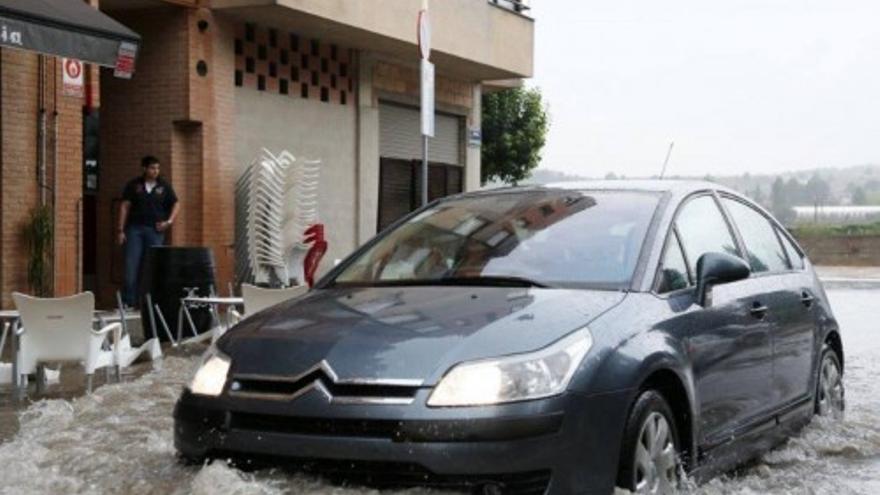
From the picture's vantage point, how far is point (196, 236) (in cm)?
1544

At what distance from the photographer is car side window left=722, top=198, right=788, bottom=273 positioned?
652cm

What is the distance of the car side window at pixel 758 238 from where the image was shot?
652 cm

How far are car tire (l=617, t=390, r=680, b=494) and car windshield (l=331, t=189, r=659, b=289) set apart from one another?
1.90 ft

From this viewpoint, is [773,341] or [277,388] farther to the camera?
[773,341]

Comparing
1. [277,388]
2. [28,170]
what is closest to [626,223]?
[277,388]

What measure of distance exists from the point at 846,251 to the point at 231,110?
36.4 m

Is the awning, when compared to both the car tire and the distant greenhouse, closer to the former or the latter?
the car tire

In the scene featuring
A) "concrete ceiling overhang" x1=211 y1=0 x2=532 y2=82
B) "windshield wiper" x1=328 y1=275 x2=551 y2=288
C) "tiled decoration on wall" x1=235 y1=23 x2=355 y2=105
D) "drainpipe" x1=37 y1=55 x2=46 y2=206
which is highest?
"concrete ceiling overhang" x1=211 y1=0 x2=532 y2=82

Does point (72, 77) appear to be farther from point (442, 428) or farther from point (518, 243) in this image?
point (442, 428)

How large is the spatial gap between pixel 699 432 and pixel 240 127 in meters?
12.0

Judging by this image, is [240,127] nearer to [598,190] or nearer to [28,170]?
[28,170]

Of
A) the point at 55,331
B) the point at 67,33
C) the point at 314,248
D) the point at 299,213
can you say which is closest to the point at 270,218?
the point at 299,213

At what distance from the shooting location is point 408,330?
448cm

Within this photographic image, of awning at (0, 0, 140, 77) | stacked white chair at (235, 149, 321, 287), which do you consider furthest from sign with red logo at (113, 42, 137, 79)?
stacked white chair at (235, 149, 321, 287)
